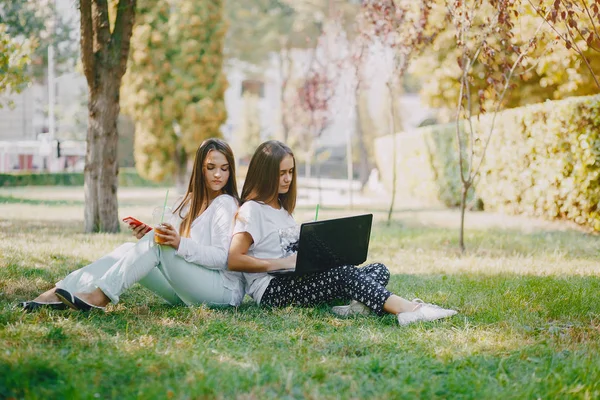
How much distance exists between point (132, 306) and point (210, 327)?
0.90 meters

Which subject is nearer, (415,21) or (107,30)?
(107,30)

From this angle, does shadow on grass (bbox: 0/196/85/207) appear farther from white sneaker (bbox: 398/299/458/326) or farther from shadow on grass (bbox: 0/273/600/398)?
white sneaker (bbox: 398/299/458/326)

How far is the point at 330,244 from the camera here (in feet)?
14.0

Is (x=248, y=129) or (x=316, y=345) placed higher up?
(x=248, y=129)

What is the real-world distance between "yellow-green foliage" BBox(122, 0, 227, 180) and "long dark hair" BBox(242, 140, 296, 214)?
56.6 feet

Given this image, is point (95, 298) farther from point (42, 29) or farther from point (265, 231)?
point (42, 29)

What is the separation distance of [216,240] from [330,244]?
79 cm

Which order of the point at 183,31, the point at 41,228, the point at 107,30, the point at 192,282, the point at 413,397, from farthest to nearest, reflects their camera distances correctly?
the point at 183,31
the point at 41,228
the point at 107,30
the point at 192,282
the point at 413,397

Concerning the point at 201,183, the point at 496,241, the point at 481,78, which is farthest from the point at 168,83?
the point at 201,183

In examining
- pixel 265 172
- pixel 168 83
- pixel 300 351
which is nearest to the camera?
pixel 300 351

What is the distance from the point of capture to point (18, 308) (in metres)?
4.17

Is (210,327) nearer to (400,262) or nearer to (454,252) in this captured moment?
(400,262)

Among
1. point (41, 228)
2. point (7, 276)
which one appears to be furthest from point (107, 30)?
point (7, 276)

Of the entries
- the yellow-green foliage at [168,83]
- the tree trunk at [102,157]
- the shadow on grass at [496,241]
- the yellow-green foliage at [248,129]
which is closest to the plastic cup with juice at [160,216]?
the shadow on grass at [496,241]
